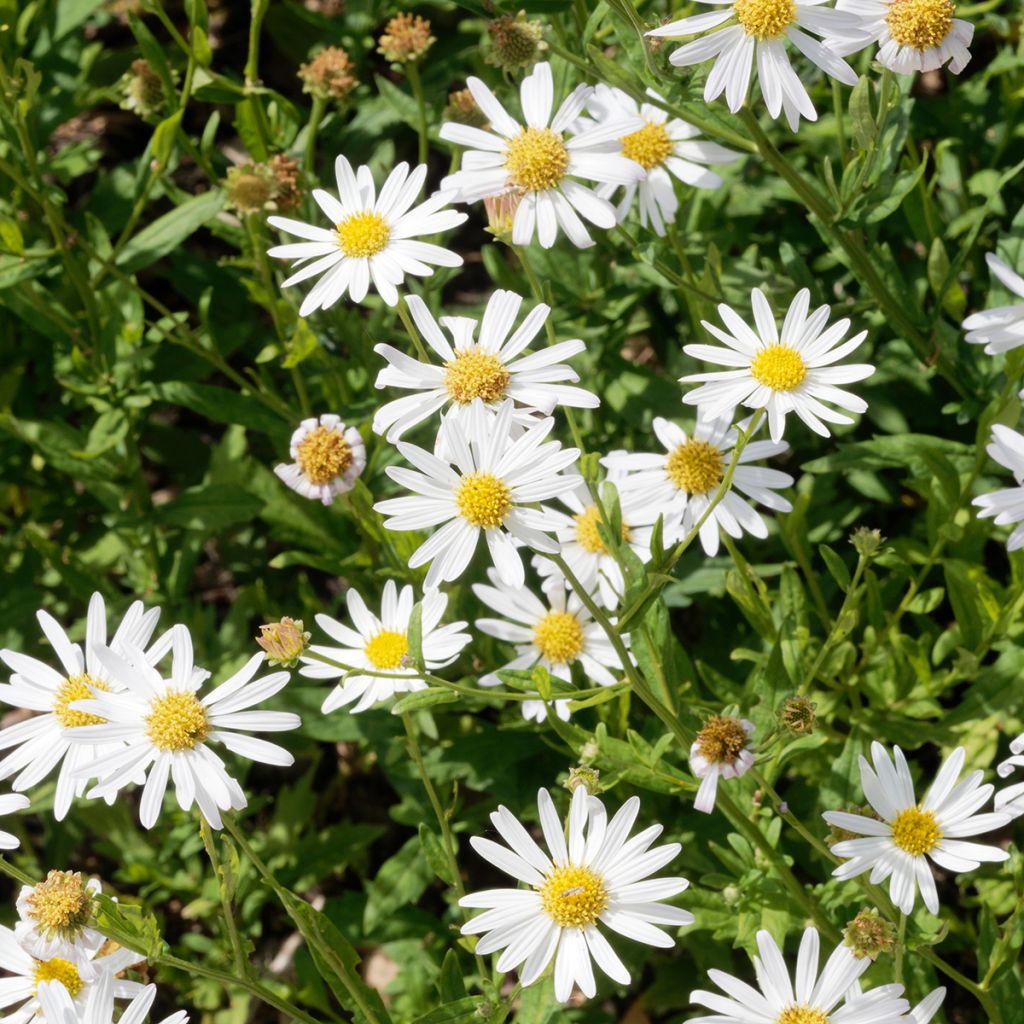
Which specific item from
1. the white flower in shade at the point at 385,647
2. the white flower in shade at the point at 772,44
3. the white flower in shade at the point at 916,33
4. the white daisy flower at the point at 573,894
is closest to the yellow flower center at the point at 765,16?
the white flower in shade at the point at 772,44

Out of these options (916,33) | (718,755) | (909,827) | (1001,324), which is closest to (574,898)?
(718,755)

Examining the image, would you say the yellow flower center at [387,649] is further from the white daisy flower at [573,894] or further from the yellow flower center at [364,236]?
the yellow flower center at [364,236]

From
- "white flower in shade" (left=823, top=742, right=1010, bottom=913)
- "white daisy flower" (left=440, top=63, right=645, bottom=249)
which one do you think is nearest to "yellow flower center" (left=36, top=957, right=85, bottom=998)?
"white flower in shade" (left=823, top=742, right=1010, bottom=913)

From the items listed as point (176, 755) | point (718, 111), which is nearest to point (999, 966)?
point (176, 755)

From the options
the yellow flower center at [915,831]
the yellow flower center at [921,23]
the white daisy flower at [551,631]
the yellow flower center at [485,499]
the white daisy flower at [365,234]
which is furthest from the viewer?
the white daisy flower at [551,631]

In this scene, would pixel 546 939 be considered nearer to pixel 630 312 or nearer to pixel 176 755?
pixel 176 755

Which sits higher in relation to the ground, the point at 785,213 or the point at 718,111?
the point at 785,213

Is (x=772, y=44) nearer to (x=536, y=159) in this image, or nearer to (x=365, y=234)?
(x=536, y=159)
